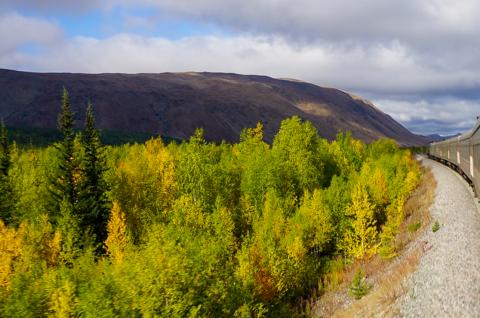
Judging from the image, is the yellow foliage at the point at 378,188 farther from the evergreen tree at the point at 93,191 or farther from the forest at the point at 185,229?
the evergreen tree at the point at 93,191

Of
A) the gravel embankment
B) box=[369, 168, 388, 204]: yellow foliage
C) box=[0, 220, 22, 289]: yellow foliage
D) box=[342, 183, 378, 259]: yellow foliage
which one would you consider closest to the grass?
the gravel embankment

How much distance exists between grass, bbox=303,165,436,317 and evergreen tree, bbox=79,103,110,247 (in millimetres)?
24153

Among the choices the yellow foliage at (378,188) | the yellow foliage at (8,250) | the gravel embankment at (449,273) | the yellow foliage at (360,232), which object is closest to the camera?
the gravel embankment at (449,273)

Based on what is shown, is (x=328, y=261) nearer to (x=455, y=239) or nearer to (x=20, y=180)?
(x=455, y=239)

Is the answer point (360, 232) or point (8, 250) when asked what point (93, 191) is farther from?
point (360, 232)

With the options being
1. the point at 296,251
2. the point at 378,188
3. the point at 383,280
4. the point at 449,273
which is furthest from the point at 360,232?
the point at 449,273

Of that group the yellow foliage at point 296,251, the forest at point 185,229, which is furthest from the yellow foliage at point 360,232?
the yellow foliage at point 296,251

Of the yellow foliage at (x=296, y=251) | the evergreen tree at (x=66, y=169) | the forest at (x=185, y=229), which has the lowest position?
the yellow foliage at (x=296, y=251)

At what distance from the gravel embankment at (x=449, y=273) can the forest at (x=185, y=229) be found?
5.30 metres

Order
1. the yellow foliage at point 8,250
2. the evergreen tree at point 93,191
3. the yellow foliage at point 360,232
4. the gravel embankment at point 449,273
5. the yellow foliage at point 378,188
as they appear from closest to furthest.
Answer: the gravel embankment at point 449,273 < the yellow foliage at point 360,232 < the yellow foliage at point 8,250 < the evergreen tree at point 93,191 < the yellow foliage at point 378,188

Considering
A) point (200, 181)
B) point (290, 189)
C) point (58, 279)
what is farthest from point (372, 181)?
point (58, 279)

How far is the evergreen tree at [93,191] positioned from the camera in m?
45.3

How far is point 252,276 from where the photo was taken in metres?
31.8

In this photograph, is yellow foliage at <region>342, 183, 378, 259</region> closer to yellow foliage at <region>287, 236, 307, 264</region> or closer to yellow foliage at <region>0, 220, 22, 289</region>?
yellow foliage at <region>287, 236, 307, 264</region>
